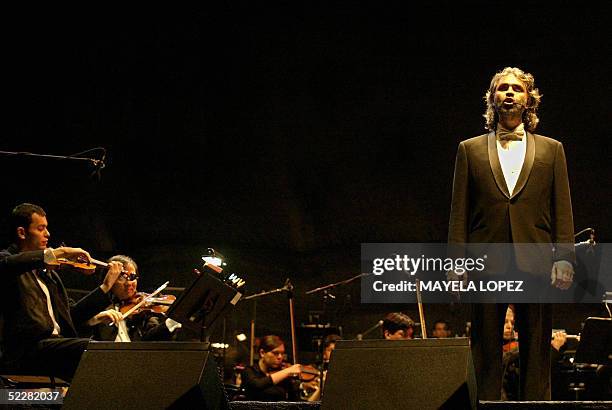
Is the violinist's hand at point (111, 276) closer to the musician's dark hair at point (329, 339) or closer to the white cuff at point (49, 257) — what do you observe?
the white cuff at point (49, 257)

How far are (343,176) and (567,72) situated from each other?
3255mm

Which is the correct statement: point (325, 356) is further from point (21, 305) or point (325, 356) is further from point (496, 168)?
point (496, 168)

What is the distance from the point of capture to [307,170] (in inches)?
434

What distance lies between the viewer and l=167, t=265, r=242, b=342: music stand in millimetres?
4781

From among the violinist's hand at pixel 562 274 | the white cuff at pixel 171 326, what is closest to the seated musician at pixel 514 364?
the white cuff at pixel 171 326

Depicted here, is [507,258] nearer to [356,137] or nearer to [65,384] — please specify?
[65,384]

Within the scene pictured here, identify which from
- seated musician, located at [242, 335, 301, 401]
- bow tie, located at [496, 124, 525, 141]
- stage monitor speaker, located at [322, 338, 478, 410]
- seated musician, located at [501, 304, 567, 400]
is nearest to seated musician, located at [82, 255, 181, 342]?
seated musician, located at [242, 335, 301, 401]

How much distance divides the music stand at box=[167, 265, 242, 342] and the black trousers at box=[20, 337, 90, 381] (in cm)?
67

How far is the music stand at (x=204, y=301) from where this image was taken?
478cm

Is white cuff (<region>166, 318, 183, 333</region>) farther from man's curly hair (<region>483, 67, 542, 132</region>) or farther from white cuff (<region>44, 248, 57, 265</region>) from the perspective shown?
man's curly hair (<region>483, 67, 542, 132</region>)

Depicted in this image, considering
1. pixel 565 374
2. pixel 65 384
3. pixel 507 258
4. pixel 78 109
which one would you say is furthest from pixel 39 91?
pixel 507 258

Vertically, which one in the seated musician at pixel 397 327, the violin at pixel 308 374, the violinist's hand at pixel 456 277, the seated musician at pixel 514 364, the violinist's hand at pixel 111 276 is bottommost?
the violin at pixel 308 374

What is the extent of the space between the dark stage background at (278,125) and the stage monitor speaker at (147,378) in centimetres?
751

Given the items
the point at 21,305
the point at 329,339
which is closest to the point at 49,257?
the point at 21,305
